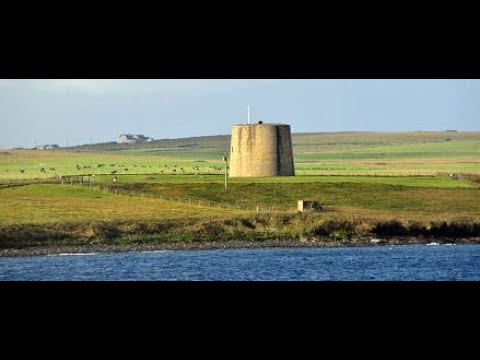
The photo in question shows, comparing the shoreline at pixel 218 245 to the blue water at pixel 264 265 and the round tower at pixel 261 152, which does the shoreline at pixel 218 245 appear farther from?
the round tower at pixel 261 152

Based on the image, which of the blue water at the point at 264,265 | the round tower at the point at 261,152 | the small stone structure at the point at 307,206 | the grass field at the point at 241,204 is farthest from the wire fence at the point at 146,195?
the round tower at the point at 261,152

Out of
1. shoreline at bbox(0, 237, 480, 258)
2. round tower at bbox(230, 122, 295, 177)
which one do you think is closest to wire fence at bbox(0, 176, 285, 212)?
shoreline at bbox(0, 237, 480, 258)

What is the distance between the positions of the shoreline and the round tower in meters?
29.1

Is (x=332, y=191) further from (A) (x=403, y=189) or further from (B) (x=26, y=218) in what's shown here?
(B) (x=26, y=218)

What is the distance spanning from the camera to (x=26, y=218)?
2213 inches

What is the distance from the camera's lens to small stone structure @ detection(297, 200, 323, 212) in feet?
207

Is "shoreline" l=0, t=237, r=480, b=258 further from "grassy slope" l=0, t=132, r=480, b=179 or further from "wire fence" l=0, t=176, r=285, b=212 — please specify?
"grassy slope" l=0, t=132, r=480, b=179

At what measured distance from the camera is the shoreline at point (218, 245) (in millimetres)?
52625
